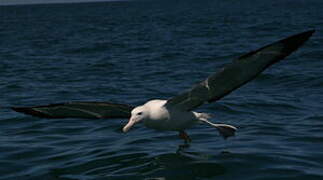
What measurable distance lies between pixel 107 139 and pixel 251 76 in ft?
11.2

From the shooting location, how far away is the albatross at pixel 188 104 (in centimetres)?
671

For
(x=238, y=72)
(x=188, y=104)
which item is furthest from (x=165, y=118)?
(x=238, y=72)

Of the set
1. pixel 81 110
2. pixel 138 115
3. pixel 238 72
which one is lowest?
pixel 81 110

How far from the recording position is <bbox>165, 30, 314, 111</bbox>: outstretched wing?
6.58 m

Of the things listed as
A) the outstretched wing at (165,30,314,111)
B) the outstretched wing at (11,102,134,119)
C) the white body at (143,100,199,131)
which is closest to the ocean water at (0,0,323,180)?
the white body at (143,100,199,131)

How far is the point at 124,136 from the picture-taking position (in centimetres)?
997

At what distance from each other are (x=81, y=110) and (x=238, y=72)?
8.78 feet

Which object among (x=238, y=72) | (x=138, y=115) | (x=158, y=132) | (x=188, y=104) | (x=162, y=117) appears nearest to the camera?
(x=238, y=72)

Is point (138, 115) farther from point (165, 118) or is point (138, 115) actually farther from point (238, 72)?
point (238, 72)

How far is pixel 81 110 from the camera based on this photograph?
8625 mm

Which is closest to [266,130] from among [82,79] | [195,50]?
[82,79]

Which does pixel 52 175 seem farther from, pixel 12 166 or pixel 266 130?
pixel 266 130

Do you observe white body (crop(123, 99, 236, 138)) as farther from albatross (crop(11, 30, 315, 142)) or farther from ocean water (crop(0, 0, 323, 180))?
ocean water (crop(0, 0, 323, 180))

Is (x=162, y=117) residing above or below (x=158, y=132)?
above
